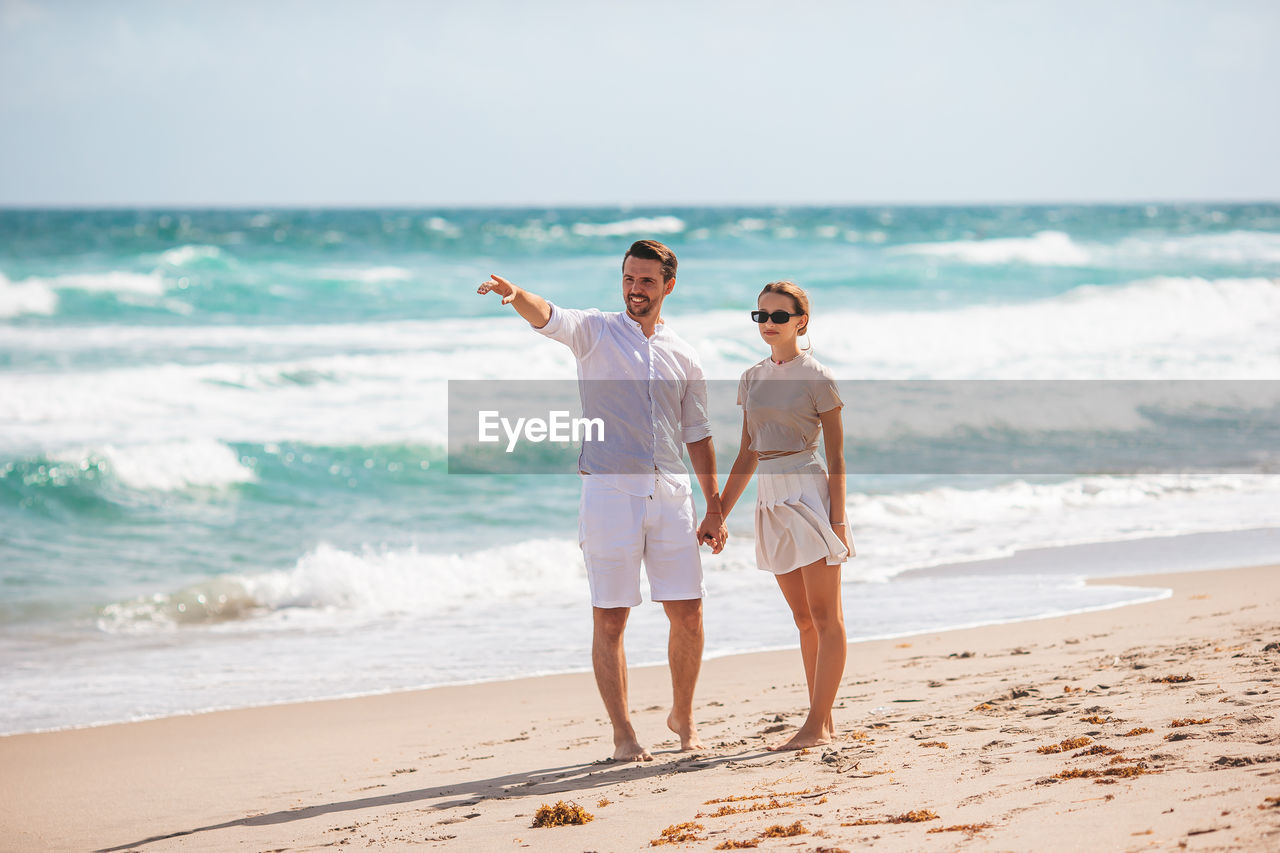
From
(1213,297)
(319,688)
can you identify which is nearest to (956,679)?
(319,688)

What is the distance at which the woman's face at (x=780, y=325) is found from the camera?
13.7ft

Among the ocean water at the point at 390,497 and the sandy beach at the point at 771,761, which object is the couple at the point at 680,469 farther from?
the ocean water at the point at 390,497

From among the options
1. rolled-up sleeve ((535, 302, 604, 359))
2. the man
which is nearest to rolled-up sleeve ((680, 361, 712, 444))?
the man

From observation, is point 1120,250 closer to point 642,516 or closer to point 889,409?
point 889,409

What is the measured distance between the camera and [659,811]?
3717 mm

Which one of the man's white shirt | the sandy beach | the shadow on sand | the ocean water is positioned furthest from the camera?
the ocean water

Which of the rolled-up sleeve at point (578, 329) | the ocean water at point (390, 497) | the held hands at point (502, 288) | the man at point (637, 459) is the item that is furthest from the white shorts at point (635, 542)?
the ocean water at point (390, 497)

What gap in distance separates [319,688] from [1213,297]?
24027 millimetres

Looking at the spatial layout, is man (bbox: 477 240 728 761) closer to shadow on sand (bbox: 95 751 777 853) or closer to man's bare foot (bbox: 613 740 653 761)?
man's bare foot (bbox: 613 740 653 761)

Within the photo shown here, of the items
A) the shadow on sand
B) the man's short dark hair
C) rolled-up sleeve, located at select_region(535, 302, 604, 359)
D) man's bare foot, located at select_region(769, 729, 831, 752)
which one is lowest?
the shadow on sand

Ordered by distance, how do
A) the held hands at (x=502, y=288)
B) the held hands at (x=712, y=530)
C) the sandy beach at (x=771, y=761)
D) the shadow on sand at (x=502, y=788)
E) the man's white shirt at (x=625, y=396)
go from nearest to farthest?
the sandy beach at (x=771, y=761) < the held hands at (x=502, y=288) < the shadow on sand at (x=502, y=788) < the man's white shirt at (x=625, y=396) < the held hands at (x=712, y=530)

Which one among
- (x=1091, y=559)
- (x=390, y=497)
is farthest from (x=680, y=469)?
(x=390, y=497)

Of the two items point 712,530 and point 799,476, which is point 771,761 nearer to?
A: point 712,530

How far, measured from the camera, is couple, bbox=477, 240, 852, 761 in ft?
13.8
